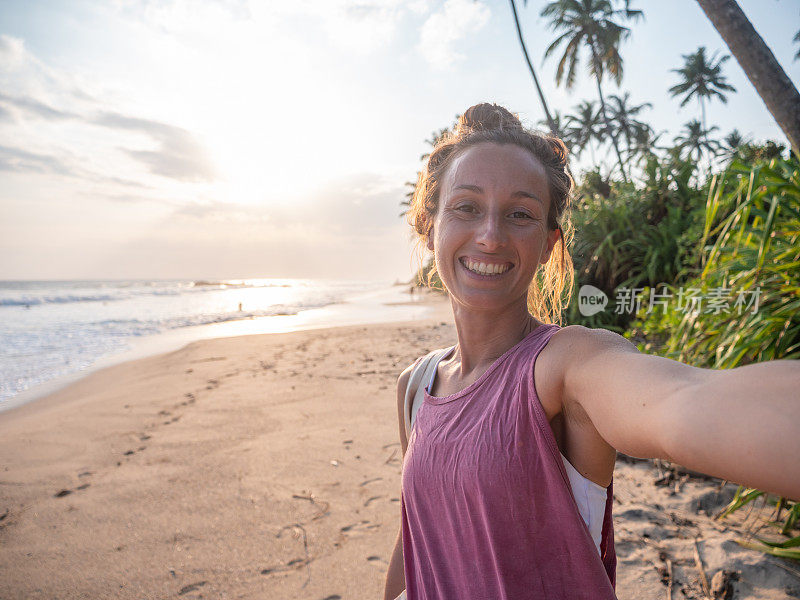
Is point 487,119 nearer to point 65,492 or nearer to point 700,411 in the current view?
point 700,411

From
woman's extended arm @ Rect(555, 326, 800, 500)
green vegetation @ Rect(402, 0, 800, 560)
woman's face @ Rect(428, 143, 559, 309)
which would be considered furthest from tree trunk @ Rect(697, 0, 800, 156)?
woman's extended arm @ Rect(555, 326, 800, 500)

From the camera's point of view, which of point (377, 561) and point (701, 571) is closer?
point (701, 571)

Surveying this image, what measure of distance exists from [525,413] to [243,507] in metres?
2.66

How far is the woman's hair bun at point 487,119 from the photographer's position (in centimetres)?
137

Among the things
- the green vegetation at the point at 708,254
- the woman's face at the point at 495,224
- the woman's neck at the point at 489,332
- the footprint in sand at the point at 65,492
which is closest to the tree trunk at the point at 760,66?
the green vegetation at the point at 708,254

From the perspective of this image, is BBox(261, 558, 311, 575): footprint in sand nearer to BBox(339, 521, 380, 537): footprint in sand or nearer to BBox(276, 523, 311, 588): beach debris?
BBox(276, 523, 311, 588): beach debris

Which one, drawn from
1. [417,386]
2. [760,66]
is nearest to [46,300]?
[417,386]

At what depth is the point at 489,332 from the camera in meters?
1.32

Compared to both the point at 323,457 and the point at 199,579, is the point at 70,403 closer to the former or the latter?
the point at 323,457

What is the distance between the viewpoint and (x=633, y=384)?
2.40ft

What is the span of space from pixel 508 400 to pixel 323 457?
9.88 ft

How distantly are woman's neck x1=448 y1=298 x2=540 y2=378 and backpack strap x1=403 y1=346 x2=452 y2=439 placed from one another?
0.14 meters

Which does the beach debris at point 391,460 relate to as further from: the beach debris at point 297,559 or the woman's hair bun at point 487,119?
the woman's hair bun at point 487,119

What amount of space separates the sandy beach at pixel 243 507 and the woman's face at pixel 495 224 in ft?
5.61
